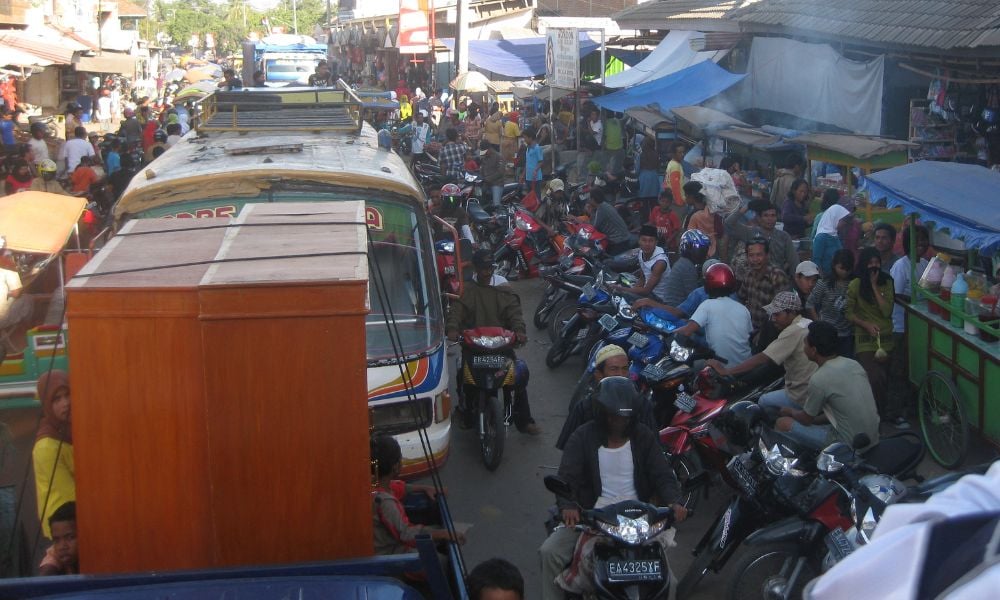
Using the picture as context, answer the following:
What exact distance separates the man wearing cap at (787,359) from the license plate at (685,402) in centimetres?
30

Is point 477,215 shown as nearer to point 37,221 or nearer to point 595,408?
point 37,221

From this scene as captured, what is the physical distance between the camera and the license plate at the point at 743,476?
490 cm

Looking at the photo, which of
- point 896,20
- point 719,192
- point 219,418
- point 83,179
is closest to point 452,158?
point 83,179

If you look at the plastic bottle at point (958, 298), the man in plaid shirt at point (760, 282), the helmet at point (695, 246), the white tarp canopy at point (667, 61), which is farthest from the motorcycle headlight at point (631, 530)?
the white tarp canopy at point (667, 61)

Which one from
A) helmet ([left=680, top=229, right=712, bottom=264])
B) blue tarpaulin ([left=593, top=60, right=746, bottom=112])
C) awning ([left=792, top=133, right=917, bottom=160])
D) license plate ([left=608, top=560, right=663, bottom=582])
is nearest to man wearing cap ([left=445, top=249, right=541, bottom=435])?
helmet ([left=680, top=229, right=712, bottom=264])

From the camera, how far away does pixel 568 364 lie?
10.2m

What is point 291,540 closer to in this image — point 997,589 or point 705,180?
point 997,589

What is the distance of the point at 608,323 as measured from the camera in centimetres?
838

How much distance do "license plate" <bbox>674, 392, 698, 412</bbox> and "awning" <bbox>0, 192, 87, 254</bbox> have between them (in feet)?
18.5

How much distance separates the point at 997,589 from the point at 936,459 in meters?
6.15

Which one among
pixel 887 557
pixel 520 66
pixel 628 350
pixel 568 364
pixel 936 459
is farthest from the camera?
pixel 520 66

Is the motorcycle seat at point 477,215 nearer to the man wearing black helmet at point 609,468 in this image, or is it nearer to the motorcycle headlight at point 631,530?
the man wearing black helmet at point 609,468

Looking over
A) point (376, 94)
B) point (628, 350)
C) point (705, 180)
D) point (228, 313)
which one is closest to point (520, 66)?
point (376, 94)

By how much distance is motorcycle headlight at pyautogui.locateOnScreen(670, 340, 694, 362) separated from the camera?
7.08 m
